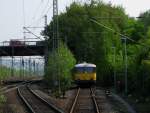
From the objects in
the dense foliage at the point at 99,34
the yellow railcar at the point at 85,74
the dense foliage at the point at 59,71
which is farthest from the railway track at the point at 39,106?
the yellow railcar at the point at 85,74

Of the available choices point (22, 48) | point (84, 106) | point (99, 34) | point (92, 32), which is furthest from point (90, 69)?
point (22, 48)

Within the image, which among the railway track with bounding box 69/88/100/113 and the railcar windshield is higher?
the railcar windshield

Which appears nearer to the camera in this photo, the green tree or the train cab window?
the train cab window

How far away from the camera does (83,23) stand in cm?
7994

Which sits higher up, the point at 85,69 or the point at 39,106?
the point at 85,69

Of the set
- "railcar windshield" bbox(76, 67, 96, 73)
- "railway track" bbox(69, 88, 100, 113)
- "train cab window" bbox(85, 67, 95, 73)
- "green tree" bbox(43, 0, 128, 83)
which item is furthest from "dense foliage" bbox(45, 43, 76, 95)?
"green tree" bbox(43, 0, 128, 83)

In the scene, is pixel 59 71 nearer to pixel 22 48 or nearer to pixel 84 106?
pixel 84 106

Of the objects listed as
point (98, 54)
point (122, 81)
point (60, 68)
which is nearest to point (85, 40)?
point (98, 54)

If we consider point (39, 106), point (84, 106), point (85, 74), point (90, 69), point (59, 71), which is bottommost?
point (84, 106)

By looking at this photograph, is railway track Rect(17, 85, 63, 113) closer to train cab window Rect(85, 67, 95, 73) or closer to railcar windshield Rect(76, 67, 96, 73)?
railcar windshield Rect(76, 67, 96, 73)

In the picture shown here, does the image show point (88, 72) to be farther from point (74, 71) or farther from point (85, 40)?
point (85, 40)

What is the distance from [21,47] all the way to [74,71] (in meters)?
48.8

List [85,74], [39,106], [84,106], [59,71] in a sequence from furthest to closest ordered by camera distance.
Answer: [85,74]
[59,71]
[84,106]
[39,106]

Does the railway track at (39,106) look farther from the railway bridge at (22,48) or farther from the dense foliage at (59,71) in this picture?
the railway bridge at (22,48)
